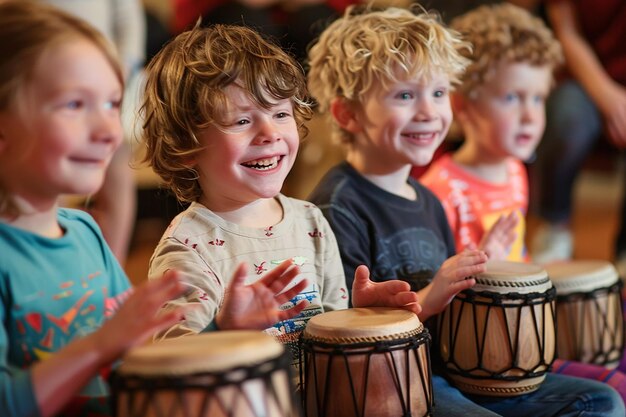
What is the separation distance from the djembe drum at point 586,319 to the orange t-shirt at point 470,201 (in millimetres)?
245

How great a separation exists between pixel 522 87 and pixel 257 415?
61.1 inches

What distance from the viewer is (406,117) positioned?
1.98m

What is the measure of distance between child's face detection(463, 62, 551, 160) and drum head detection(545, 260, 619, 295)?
42cm

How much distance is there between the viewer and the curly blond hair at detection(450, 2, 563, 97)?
2.43 meters

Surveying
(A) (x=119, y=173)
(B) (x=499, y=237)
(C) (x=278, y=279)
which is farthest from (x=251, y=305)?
(A) (x=119, y=173)

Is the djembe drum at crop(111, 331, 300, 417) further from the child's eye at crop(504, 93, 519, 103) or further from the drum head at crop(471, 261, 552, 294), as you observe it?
the child's eye at crop(504, 93, 519, 103)

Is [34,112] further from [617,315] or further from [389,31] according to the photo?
[617,315]

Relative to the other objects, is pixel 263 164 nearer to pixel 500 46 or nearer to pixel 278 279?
pixel 278 279

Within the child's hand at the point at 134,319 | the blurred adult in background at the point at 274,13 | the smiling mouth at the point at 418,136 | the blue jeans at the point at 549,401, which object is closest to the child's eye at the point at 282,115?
the smiling mouth at the point at 418,136

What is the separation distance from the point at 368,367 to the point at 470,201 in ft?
3.31

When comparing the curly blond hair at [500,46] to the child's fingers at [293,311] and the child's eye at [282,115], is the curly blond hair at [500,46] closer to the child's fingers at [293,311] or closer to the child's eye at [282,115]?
the child's eye at [282,115]

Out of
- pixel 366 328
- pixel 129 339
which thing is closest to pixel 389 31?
pixel 366 328

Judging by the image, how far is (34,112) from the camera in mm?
1225

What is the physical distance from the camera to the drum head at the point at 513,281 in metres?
1.77
